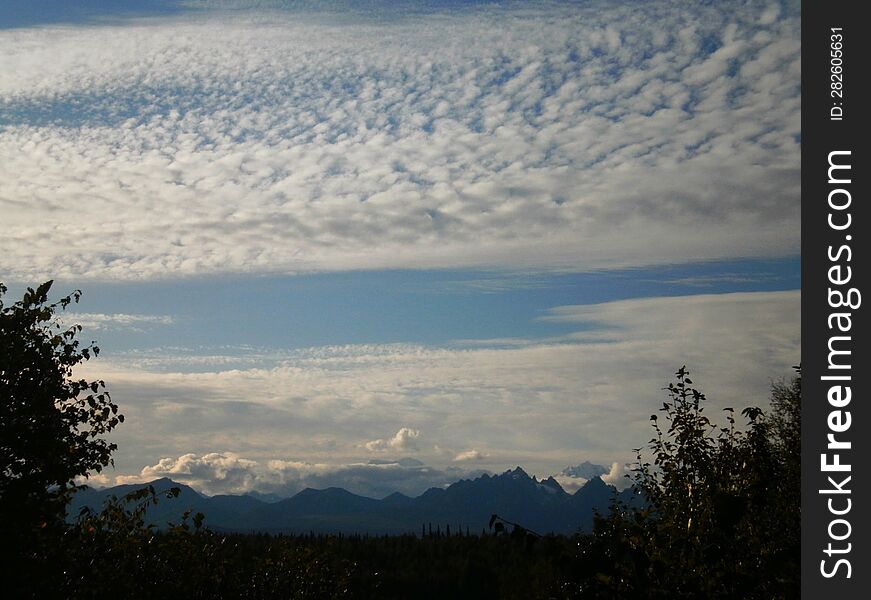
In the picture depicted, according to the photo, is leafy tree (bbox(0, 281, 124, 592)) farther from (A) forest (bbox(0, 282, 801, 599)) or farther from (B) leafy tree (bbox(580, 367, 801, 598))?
(B) leafy tree (bbox(580, 367, 801, 598))

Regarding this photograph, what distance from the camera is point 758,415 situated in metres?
19.6

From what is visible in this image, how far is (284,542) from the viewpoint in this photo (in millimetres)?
33438

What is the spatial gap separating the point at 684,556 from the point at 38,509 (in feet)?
42.4

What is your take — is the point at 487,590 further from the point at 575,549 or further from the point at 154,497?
the point at 575,549

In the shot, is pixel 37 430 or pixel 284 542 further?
pixel 284 542

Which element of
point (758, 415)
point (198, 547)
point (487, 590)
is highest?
point (758, 415)

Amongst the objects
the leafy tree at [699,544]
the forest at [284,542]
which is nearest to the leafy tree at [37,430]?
the forest at [284,542]

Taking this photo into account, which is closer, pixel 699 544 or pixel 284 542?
pixel 699 544

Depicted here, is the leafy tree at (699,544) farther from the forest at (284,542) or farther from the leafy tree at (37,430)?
the leafy tree at (37,430)

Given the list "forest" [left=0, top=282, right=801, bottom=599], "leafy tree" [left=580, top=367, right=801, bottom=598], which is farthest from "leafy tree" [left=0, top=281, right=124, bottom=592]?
"leafy tree" [left=580, top=367, right=801, bottom=598]

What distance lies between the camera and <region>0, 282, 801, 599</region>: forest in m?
14.6

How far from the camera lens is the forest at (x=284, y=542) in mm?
14578

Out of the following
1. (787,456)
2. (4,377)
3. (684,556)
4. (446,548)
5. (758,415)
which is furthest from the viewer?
(446,548)
